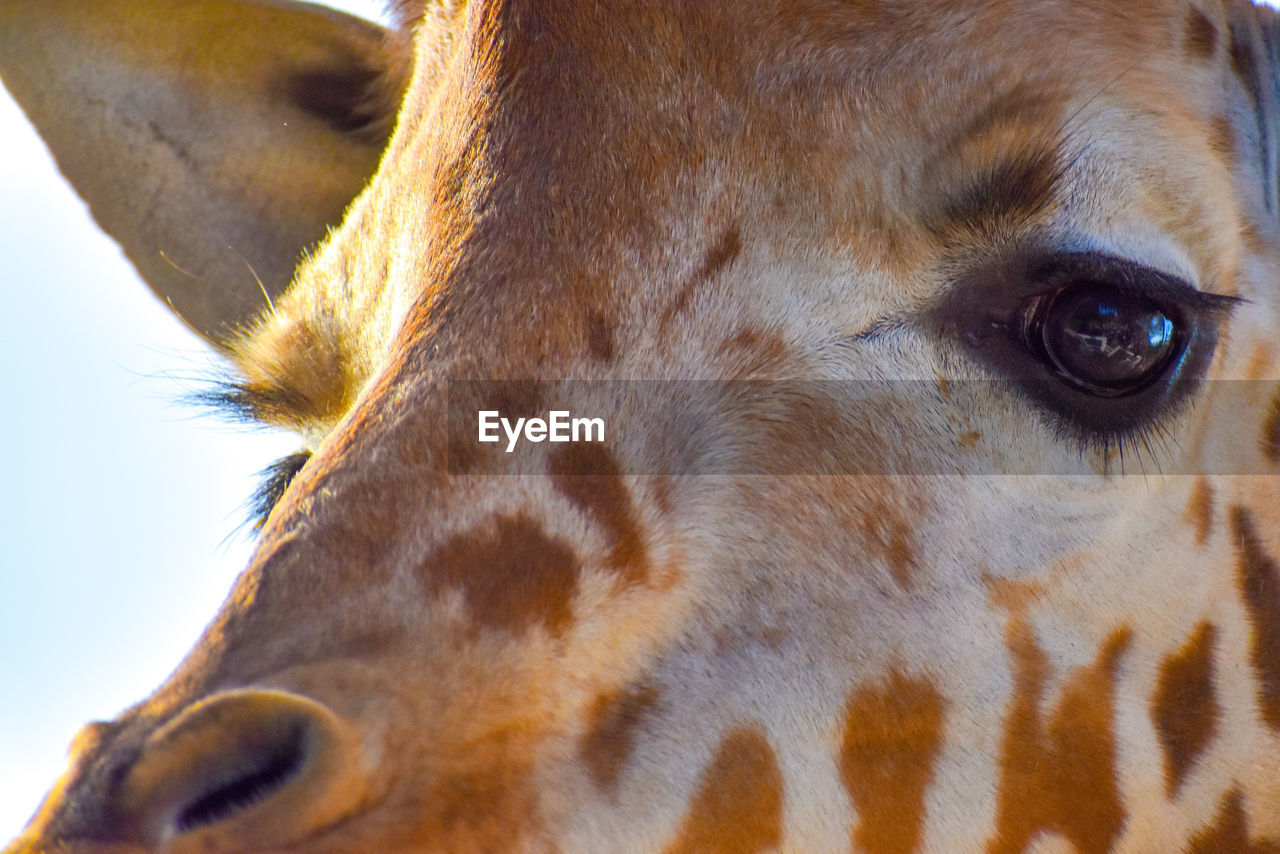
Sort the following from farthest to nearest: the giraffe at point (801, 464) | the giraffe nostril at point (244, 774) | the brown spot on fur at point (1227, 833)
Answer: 1. the brown spot on fur at point (1227, 833)
2. the giraffe at point (801, 464)
3. the giraffe nostril at point (244, 774)

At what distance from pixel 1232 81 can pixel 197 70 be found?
180 cm

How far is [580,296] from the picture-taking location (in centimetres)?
122

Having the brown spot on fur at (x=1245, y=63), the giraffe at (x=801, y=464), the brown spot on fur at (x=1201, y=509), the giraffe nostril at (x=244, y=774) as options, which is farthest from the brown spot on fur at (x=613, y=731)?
the brown spot on fur at (x=1245, y=63)

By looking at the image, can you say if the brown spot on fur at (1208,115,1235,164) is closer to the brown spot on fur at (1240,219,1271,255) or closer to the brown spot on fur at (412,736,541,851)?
the brown spot on fur at (1240,219,1271,255)

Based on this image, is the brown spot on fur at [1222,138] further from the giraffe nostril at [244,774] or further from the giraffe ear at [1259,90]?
the giraffe nostril at [244,774]

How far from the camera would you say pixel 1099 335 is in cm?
124

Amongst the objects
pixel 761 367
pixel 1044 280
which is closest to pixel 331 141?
pixel 761 367

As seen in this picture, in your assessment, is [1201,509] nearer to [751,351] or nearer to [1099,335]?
[1099,335]

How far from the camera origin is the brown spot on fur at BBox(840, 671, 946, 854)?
3.81 ft

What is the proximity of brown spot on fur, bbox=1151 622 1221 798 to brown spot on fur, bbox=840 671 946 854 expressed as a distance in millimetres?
282

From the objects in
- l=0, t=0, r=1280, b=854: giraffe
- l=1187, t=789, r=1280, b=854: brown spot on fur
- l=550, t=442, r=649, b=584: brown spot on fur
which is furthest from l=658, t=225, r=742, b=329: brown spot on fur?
l=1187, t=789, r=1280, b=854: brown spot on fur

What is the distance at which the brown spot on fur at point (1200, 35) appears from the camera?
4.72 feet

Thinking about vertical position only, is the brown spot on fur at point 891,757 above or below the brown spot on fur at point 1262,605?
below

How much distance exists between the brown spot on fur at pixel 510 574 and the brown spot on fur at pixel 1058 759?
0.47 metres
